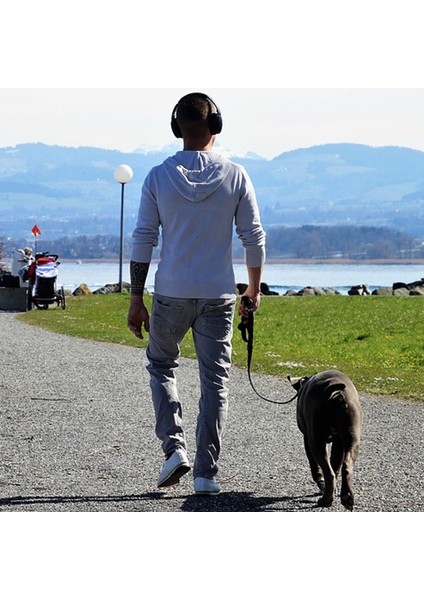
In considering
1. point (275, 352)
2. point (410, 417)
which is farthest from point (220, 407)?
point (275, 352)

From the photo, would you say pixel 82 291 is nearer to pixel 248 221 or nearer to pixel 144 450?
pixel 144 450

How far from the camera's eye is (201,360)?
558 cm

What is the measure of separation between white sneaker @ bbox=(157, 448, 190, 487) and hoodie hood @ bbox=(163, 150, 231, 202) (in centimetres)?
133

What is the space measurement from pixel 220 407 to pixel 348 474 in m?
0.79

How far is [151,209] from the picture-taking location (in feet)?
18.2

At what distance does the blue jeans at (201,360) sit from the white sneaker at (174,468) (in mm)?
52

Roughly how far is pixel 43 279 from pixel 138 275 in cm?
1871

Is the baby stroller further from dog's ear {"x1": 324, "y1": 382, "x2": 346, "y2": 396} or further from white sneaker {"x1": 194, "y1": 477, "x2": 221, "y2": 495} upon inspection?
dog's ear {"x1": 324, "y1": 382, "x2": 346, "y2": 396}

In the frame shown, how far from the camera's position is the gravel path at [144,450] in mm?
5633

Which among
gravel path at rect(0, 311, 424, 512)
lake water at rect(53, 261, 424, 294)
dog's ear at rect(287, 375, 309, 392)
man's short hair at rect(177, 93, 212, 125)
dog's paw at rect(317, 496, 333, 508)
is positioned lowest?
lake water at rect(53, 261, 424, 294)

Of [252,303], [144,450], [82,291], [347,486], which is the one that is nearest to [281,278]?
[82,291]

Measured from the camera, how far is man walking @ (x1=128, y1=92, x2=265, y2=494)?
5457 mm

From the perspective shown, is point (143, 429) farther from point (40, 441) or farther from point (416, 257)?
point (416, 257)

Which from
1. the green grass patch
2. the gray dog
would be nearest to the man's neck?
the gray dog
